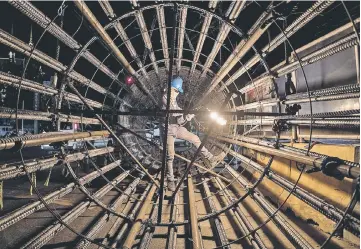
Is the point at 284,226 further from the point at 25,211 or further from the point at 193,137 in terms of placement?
the point at 193,137

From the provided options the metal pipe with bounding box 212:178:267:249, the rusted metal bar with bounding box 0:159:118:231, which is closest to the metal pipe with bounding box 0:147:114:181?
the rusted metal bar with bounding box 0:159:118:231

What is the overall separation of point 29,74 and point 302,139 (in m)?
7.43

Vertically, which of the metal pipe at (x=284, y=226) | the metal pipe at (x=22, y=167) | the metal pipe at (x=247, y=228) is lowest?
the metal pipe at (x=247, y=228)

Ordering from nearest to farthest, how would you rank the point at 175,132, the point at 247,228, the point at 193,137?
1. the point at 247,228
2. the point at 175,132
3. the point at 193,137

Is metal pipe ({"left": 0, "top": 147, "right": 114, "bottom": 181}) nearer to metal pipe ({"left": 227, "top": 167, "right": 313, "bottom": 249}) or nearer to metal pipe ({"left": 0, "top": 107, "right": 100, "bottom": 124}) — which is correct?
metal pipe ({"left": 0, "top": 107, "right": 100, "bottom": 124})

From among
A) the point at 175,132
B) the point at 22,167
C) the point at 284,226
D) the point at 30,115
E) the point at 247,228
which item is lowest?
the point at 247,228

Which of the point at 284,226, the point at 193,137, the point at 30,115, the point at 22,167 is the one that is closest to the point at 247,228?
the point at 284,226

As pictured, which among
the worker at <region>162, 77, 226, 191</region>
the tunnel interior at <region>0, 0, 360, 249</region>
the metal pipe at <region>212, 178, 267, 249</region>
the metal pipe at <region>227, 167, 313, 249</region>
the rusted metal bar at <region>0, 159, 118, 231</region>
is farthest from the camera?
the worker at <region>162, 77, 226, 191</region>

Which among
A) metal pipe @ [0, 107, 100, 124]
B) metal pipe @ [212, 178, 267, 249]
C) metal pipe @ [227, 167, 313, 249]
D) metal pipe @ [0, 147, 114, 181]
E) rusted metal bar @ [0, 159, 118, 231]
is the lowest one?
metal pipe @ [212, 178, 267, 249]

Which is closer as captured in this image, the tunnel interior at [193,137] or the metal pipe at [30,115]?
the tunnel interior at [193,137]

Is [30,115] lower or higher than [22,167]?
higher

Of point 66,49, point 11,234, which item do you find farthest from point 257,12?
point 11,234

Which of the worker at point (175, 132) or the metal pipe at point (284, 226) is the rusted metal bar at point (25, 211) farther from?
the worker at point (175, 132)

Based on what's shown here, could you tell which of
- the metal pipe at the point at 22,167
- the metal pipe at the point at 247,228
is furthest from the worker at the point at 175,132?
the metal pipe at the point at 22,167
